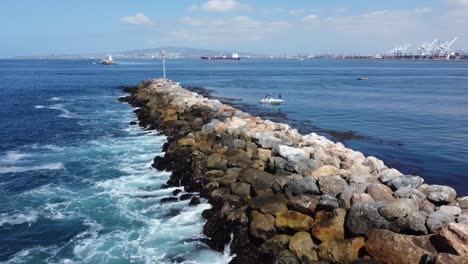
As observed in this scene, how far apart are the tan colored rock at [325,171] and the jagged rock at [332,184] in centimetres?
88

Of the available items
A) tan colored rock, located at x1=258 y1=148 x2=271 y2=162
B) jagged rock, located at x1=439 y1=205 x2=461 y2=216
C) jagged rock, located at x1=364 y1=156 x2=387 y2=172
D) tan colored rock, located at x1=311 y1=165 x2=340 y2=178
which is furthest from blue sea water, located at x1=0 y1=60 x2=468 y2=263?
jagged rock, located at x1=439 y1=205 x2=461 y2=216

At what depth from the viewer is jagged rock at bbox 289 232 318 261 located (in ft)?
41.3

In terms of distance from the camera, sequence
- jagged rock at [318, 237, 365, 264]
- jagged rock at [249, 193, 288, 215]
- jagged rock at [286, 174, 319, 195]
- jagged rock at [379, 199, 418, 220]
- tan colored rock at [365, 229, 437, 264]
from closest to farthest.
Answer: tan colored rock at [365, 229, 437, 264], jagged rock at [318, 237, 365, 264], jagged rock at [379, 199, 418, 220], jagged rock at [249, 193, 288, 215], jagged rock at [286, 174, 319, 195]

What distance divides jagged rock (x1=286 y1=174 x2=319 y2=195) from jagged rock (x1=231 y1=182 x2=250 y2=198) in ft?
6.14

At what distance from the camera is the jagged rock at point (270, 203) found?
14.9 m

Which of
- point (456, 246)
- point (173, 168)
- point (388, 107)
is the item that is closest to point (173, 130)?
point (173, 168)

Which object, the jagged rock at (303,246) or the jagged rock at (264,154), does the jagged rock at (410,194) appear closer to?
the jagged rock at (303,246)

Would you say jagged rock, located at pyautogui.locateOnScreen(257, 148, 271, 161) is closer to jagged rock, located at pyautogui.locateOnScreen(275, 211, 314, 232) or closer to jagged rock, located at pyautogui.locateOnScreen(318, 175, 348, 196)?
jagged rock, located at pyautogui.locateOnScreen(318, 175, 348, 196)

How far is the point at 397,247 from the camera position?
37.3 ft

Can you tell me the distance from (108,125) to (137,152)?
11664 mm

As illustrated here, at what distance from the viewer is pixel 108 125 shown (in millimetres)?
38719

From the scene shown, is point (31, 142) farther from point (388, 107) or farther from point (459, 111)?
→ point (459, 111)

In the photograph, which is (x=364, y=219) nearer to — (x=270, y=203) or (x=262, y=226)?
(x=262, y=226)

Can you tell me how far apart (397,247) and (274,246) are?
3687 millimetres
